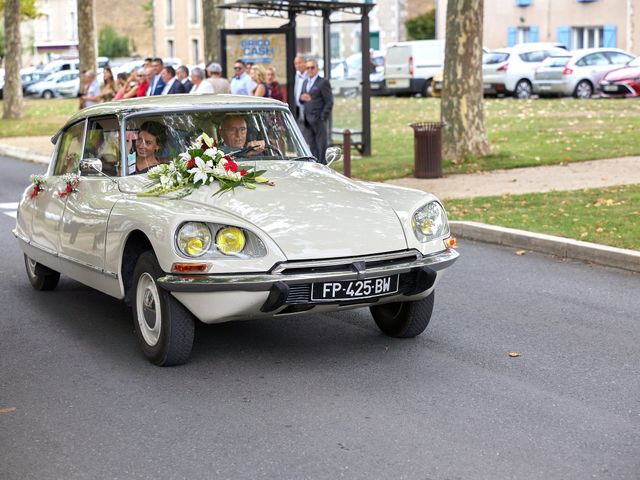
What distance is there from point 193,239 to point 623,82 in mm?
28402

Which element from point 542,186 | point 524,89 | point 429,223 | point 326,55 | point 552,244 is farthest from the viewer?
point 524,89

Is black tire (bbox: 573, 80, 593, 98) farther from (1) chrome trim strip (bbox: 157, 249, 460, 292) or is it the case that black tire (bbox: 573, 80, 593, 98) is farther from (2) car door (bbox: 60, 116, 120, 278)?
(1) chrome trim strip (bbox: 157, 249, 460, 292)

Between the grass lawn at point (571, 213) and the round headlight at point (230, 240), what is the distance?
201 inches

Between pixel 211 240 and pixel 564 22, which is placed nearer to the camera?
pixel 211 240

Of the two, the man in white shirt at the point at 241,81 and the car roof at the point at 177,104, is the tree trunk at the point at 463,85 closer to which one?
the man in white shirt at the point at 241,81

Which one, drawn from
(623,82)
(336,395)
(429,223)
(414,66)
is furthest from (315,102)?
(414,66)

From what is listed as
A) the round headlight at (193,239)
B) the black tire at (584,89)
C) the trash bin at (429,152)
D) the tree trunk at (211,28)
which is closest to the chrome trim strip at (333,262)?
the round headlight at (193,239)

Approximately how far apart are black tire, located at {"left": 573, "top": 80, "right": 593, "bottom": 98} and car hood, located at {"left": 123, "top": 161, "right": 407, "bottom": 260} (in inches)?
1117

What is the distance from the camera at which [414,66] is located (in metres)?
41.2

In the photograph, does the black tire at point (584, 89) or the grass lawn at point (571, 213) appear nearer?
the grass lawn at point (571, 213)

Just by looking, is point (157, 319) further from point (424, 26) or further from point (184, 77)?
point (424, 26)

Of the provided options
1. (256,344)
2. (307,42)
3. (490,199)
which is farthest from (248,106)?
(307,42)

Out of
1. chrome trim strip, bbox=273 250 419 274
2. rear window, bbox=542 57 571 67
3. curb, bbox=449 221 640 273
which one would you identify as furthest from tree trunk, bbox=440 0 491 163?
rear window, bbox=542 57 571 67

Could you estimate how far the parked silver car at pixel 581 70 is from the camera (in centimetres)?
3453
